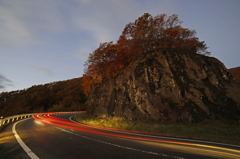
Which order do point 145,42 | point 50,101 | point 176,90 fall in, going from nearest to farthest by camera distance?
point 176,90 < point 145,42 < point 50,101

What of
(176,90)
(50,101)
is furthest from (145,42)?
(50,101)

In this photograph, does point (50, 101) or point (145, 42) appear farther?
point (50, 101)

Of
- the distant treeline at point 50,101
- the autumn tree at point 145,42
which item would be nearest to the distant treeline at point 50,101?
the distant treeline at point 50,101

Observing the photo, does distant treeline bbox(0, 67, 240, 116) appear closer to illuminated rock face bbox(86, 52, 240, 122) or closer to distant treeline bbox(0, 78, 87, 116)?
distant treeline bbox(0, 78, 87, 116)

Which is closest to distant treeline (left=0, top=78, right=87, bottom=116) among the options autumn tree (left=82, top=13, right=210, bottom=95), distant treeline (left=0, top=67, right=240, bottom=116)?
distant treeline (left=0, top=67, right=240, bottom=116)

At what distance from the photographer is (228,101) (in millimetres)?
13047

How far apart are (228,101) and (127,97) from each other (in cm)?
1128

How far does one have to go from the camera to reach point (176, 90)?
565 inches

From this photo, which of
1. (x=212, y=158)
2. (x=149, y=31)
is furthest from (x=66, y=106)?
(x=212, y=158)

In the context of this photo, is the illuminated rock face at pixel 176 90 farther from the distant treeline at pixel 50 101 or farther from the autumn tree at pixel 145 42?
the distant treeline at pixel 50 101

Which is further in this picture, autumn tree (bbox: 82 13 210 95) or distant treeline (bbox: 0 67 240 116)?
distant treeline (bbox: 0 67 240 116)

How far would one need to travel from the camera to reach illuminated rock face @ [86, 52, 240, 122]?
41.8ft

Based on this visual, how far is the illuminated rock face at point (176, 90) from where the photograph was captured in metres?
12.7

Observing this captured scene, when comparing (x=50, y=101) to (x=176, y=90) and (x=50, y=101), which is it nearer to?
(x=50, y=101)
